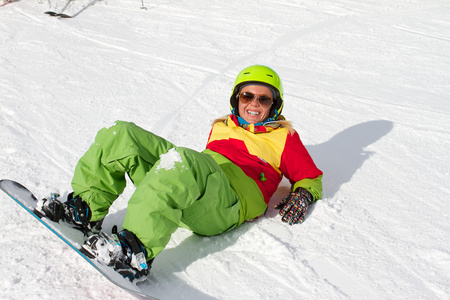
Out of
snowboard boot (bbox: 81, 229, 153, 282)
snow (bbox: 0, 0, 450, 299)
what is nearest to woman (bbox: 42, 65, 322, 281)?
snowboard boot (bbox: 81, 229, 153, 282)

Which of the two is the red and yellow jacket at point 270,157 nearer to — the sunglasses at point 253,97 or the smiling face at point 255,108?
the smiling face at point 255,108

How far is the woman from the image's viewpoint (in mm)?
2207

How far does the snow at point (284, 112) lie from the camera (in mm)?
2516

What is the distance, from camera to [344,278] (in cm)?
253

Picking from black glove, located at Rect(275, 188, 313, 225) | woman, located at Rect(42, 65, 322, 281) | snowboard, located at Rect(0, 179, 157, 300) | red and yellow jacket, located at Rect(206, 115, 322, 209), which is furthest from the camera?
red and yellow jacket, located at Rect(206, 115, 322, 209)

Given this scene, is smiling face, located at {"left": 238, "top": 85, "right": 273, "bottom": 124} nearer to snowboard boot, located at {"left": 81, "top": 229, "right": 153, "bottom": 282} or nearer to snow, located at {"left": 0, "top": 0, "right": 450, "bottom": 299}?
snow, located at {"left": 0, "top": 0, "right": 450, "bottom": 299}

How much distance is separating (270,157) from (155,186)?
43.8 inches

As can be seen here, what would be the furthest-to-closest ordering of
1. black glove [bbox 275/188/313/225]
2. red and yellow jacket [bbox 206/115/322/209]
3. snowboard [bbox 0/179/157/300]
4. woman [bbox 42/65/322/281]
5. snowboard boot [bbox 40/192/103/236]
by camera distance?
red and yellow jacket [bbox 206/115/322/209] → black glove [bbox 275/188/313/225] → snowboard boot [bbox 40/192/103/236] → woman [bbox 42/65/322/281] → snowboard [bbox 0/179/157/300]

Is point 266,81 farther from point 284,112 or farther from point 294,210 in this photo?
point 284,112

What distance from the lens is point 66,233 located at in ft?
7.81

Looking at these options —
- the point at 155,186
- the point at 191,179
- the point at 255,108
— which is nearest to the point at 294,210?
the point at 255,108

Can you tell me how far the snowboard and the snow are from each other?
178 millimetres

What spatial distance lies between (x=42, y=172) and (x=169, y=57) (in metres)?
3.23

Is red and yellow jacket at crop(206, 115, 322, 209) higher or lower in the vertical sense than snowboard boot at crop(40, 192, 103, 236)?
higher
